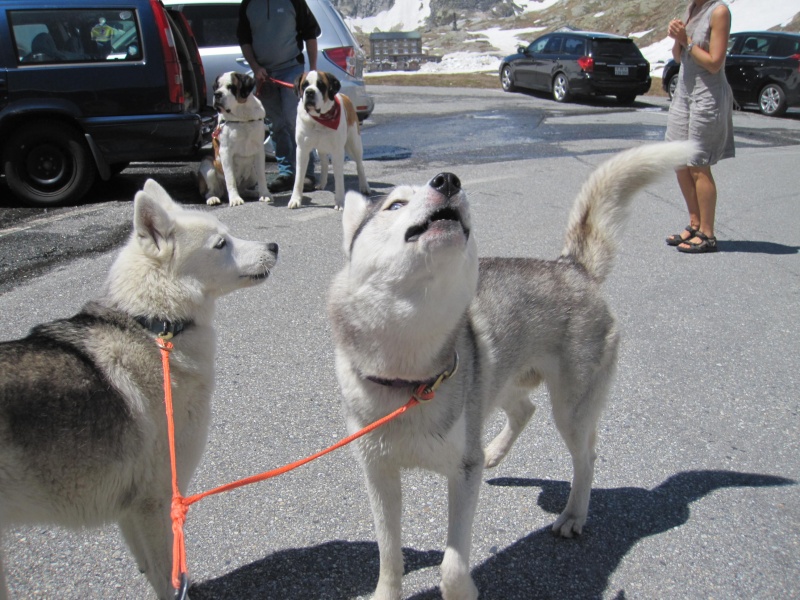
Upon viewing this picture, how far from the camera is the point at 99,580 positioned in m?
2.53

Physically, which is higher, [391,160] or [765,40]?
[765,40]

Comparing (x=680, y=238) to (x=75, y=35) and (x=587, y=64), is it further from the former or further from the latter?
(x=587, y=64)

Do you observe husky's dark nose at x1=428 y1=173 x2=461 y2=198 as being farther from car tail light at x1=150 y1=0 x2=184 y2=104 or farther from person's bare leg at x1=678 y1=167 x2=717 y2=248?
car tail light at x1=150 y1=0 x2=184 y2=104

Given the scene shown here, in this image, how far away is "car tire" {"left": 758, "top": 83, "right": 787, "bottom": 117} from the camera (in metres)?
16.1

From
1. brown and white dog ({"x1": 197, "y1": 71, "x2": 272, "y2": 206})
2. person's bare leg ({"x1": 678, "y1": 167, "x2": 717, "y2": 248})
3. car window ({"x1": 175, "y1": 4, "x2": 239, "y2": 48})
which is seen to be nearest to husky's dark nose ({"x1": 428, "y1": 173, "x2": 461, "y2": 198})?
person's bare leg ({"x1": 678, "y1": 167, "x2": 717, "y2": 248})

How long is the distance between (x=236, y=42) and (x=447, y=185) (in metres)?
8.71

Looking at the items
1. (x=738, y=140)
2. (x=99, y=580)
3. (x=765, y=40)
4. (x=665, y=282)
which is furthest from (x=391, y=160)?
(x=765, y=40)

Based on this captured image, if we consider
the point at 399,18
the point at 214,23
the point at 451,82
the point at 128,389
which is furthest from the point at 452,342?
the point at 399,18

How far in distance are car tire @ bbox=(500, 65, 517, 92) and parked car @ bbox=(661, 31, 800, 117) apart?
6483mm

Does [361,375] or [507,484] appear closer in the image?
[361,375]

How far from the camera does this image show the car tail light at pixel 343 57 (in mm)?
9500

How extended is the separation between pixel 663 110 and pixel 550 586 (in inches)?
666

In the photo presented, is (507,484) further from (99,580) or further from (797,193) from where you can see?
(797,193)

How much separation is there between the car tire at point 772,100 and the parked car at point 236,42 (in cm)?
1162
